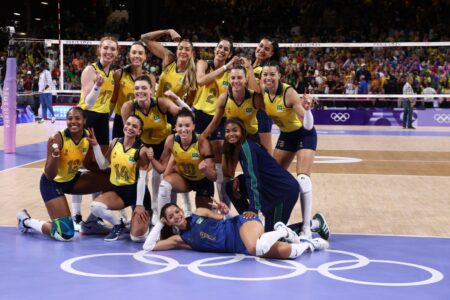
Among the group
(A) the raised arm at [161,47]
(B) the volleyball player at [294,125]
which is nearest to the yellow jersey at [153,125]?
(A) the raised arm at [161,47]

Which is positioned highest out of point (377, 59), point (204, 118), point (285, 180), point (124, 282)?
point (377, 59)

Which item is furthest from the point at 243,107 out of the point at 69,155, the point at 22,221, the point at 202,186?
the point at 22,221

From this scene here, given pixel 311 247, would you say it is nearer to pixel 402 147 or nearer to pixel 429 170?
pixel 429 170

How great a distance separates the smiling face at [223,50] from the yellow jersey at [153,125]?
0.83m

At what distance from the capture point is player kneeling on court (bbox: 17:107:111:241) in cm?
573

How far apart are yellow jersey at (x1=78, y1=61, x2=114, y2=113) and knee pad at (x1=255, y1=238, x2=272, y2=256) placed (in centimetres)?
269

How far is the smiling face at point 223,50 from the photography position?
21.3 ft

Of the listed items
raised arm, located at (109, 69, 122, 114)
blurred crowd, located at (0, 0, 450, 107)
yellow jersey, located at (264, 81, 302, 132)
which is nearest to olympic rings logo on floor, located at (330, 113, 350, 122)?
blurred crowd, located at (0, 0, 450, 107)

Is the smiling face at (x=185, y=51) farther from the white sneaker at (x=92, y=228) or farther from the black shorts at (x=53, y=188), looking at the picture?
the white sneaker at (x=92, y=228)

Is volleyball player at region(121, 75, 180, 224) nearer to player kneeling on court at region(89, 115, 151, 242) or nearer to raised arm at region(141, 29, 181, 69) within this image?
player kneeling on court at region(89, 115, 151, 242)

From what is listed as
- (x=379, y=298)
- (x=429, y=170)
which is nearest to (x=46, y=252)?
(x=379, y=298)

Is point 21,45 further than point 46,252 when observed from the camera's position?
Yes

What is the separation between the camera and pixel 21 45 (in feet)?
81.7

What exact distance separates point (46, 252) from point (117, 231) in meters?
0.73
